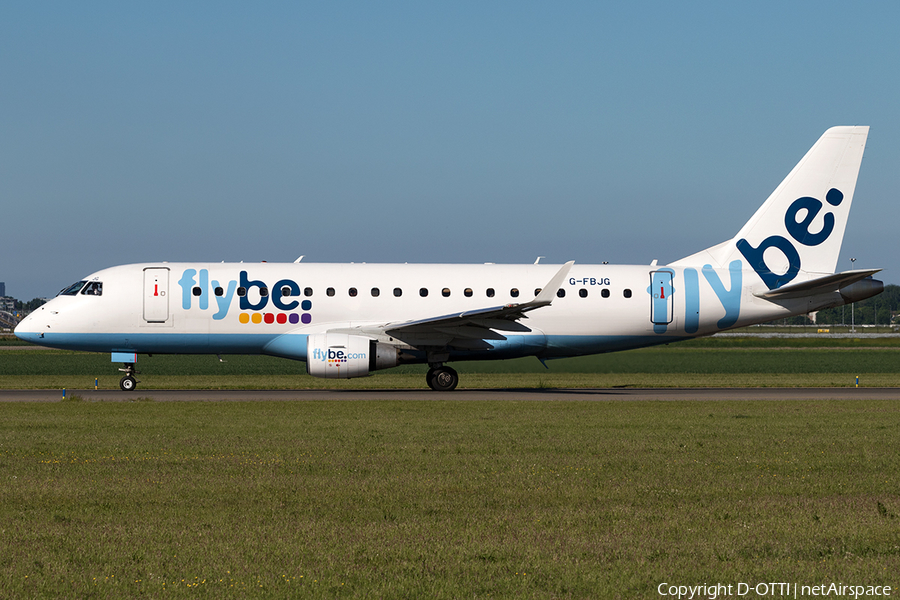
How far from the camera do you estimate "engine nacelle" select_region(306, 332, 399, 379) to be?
91.5 ft

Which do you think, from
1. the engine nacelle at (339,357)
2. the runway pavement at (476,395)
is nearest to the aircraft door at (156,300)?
the runway pavement at (476,395)

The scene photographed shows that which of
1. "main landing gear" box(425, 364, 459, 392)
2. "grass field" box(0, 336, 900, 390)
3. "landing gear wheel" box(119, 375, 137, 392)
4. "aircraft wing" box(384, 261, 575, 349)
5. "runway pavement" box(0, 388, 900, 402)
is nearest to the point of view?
"runway pavement" box(0, 388, 900, 402)

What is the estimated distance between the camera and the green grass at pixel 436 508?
290 inches

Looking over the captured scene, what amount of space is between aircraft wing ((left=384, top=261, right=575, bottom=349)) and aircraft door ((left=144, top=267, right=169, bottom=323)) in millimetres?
7266

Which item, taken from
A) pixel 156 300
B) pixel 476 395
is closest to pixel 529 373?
pixel 476 395

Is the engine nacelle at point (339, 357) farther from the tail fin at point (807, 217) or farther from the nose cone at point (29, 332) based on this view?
the tail fin at point (807, 217)

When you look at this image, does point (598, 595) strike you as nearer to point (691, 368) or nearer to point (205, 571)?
point (205, 571)

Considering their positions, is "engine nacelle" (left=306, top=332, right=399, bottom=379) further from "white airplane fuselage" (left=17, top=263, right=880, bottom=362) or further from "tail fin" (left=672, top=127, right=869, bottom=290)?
"tail fin" (left=672, top=127, right=869, bottom=290)

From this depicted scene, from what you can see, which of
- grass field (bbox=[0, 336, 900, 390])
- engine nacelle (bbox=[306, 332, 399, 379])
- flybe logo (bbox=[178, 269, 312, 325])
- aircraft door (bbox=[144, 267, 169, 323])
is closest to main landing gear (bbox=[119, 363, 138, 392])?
aircraft door (bbox=[144, 267, 169, 323])

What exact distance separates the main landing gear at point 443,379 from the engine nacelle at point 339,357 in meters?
2.94

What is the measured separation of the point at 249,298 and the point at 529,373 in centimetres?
1559

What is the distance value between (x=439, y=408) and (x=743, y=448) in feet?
30.9

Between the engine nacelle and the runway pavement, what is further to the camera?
the engine nacelle

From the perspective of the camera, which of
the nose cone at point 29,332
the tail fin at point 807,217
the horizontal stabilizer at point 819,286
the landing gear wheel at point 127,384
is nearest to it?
the horizontal stabilizer at point 819,286
